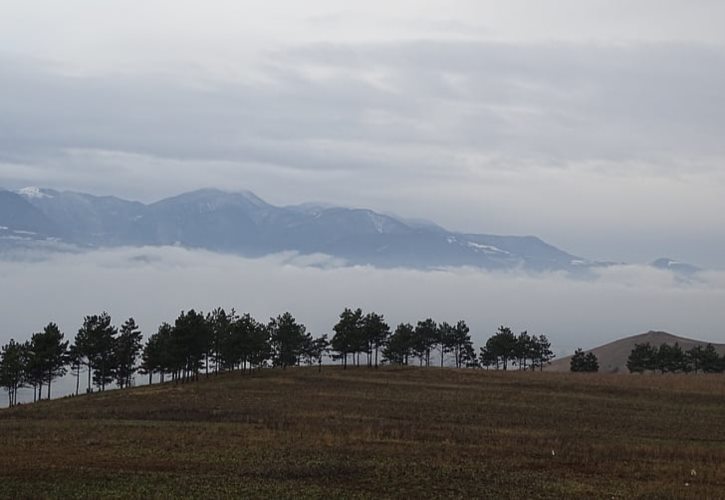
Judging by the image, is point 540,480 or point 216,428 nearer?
point 540,480

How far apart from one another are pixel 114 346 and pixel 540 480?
97551 mm

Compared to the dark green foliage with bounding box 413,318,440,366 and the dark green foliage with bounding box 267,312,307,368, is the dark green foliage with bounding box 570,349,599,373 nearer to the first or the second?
the dark green foliage with bounding box 413,318,440,366

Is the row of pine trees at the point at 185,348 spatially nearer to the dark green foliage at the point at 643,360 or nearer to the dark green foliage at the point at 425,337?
the dark green foliage at the point at 425,337

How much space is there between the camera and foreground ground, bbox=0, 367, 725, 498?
1198 inches

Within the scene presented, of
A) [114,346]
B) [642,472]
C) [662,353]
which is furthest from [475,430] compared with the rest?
[662,353]

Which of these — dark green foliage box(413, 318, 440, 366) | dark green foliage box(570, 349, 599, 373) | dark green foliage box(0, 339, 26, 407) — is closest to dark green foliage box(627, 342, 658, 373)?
dark green foliage box(570, 349, 599, 373)

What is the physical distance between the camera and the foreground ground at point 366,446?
30422 mm

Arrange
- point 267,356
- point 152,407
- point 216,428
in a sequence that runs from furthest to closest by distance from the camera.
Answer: point 267,356 < point 152,407 < point 216,428

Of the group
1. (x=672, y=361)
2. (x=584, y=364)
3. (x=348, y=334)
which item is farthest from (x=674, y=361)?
(x=348, y=334)

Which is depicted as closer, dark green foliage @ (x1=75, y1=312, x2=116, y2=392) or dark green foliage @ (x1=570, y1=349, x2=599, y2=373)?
dark green foliage @ (x1=75, y1=312, x2=116, y2=392)

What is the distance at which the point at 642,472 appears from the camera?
35219 mm

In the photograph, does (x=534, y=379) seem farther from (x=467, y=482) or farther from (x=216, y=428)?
(x=467, y=482)

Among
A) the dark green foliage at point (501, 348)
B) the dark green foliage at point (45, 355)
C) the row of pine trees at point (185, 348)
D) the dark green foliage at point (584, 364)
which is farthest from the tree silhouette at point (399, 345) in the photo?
the dark green foliage at point (45, 355)

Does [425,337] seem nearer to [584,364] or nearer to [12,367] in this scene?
[584,364]
